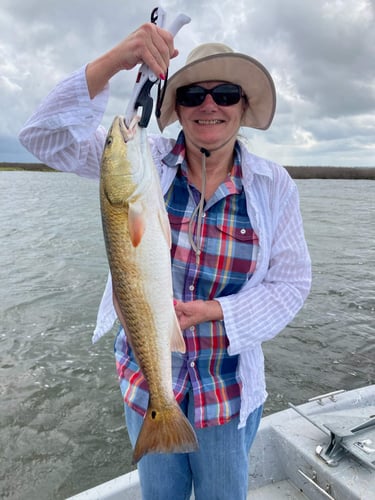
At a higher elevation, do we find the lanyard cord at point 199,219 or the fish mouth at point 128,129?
the fish mouth at point 128,129

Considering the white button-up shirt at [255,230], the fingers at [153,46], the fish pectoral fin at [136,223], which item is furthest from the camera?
the white button-up shirt at [255,230]

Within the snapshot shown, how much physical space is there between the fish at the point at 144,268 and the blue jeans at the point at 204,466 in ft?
0.98

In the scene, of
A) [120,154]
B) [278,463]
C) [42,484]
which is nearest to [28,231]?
[42,484]

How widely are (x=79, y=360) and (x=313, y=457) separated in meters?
5.20

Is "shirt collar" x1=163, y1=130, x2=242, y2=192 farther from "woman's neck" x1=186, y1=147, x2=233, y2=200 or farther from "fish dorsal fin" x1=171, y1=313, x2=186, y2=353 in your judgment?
"fish dorsal fin" x1=171, y1=313, x2=186, y2=353

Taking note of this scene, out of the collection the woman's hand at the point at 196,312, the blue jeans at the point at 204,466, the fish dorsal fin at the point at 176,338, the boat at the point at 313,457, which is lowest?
the boat at the point at 313,457

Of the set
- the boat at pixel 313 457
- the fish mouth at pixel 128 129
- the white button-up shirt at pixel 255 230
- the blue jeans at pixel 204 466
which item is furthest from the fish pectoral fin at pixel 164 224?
the boat at pixel 313 457

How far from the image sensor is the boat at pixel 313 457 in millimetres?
3244

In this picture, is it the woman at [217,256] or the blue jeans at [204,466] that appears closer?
the woman at [217,256]

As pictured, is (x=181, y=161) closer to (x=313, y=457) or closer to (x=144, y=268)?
(x=144, y=268)

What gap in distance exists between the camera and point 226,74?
89.3 inches

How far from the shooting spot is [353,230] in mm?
20984

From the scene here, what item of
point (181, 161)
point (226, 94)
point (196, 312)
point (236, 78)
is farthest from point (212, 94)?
point (196, 312)

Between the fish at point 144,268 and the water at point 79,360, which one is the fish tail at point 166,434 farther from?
the water at point 79,360
